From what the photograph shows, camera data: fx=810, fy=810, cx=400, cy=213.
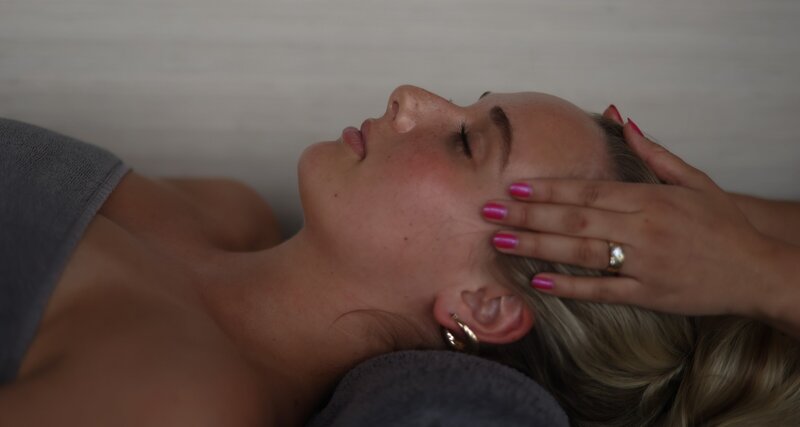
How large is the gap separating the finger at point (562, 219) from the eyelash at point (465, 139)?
0.09 m

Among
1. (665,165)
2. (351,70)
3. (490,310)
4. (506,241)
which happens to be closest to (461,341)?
(490,310)

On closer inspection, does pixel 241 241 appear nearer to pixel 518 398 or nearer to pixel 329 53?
pixel 329 53

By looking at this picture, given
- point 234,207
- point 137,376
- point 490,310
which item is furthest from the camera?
point 234,207

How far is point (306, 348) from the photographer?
122 cm

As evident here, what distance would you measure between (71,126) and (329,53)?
55 centimetres

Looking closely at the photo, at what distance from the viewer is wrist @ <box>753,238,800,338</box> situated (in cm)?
114

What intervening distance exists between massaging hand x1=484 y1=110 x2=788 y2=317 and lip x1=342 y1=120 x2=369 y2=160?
227 mm

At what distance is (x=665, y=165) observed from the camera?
121 cm

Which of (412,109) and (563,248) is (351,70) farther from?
(563,248)

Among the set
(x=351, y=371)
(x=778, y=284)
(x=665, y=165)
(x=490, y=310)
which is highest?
(x=665, y=165)

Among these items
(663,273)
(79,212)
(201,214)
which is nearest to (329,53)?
(201,214)

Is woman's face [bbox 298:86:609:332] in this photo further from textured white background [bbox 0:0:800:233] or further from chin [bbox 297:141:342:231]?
textured white background [bbox 0:0:800:233]

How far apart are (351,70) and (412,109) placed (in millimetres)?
504

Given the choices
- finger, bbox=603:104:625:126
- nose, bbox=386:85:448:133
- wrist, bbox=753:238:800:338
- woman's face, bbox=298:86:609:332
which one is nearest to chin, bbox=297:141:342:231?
woman's face, bbox=298:86:609:332
